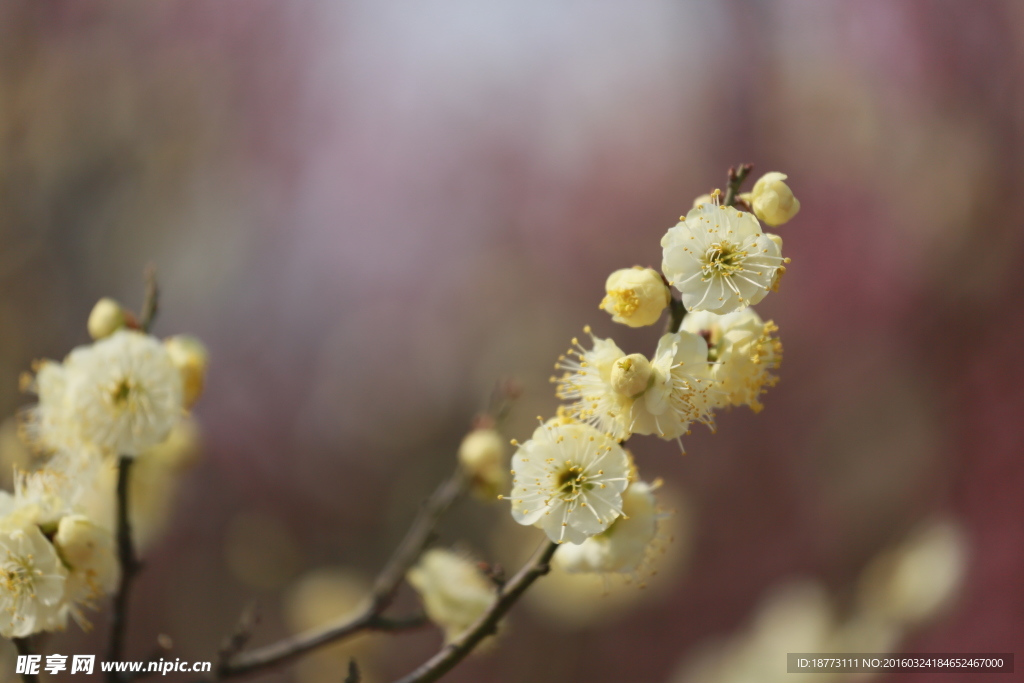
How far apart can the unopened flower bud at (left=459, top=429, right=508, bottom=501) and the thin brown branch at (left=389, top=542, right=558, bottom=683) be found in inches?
8.1

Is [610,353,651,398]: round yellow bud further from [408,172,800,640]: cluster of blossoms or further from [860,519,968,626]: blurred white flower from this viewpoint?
[860,519,968,626]: blurred white flower

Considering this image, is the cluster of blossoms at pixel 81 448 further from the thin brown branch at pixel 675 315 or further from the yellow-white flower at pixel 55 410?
the thin brown branch at pixel 675 315

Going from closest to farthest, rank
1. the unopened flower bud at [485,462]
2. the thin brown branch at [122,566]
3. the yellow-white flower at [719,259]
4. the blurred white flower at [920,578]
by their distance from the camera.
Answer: the yellow-white flower at [719,259] → the thin brown branch at [122,566] → the unopened flower bud at [485,462] → the blurred white flower at [920,578]

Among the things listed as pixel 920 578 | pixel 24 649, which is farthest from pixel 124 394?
pixel 920 578

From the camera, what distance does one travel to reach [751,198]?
364 mm

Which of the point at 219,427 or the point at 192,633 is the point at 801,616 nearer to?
the point at 192,633

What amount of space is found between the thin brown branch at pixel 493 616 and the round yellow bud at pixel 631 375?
9 centimetres

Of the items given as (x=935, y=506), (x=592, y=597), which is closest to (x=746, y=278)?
(x=592, y=597)

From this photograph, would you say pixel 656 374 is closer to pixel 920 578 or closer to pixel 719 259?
pixel 719 259

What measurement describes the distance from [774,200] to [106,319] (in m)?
0.48

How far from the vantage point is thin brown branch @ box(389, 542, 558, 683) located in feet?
1.11

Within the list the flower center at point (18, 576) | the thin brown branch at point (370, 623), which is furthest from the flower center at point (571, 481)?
the flower center at point (18, 576)

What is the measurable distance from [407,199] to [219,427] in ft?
3.26

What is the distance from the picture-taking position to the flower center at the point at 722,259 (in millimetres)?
333
